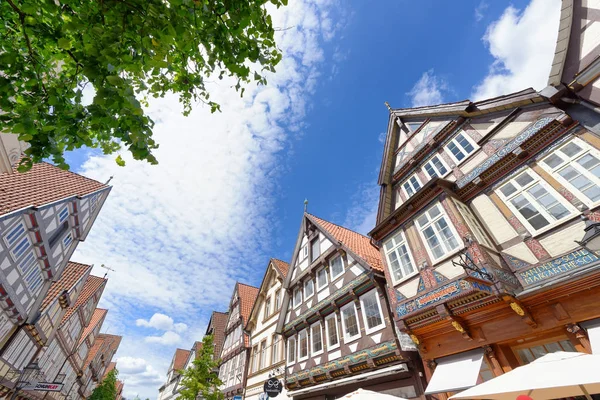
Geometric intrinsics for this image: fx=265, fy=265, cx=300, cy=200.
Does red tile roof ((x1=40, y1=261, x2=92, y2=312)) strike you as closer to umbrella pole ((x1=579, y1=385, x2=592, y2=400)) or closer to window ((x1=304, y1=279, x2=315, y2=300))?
window ((x1=304, y1=279, x2=315, y2=300))

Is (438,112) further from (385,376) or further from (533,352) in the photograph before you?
(385,376)

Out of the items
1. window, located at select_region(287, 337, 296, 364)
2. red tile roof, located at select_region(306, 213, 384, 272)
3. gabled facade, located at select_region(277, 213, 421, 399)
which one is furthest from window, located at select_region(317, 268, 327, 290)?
window, located at select_region(287, 337, 296, 364)

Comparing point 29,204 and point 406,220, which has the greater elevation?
point 29,204

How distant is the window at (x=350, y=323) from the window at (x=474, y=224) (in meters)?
5.78

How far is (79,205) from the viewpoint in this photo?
16.7 m

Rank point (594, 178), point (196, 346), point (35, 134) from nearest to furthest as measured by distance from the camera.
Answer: point (35, 134) → point (594, 178) → point (196, 346)

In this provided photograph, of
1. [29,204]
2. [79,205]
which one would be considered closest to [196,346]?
[79,205]

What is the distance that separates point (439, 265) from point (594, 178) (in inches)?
160

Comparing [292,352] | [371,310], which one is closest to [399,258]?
[371,310]

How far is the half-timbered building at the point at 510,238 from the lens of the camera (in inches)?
235

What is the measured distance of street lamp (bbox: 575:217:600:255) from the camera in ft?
17.8

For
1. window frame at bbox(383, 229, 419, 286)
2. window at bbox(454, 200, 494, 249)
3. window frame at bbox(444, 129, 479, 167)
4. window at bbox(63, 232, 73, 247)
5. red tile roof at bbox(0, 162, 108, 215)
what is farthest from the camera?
window at bbox(63, 232, 73, 247)

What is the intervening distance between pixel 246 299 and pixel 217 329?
297 inches

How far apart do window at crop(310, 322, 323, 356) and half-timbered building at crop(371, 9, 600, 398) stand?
17.3 feet
